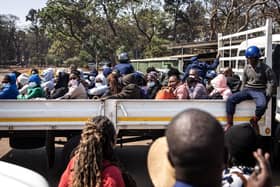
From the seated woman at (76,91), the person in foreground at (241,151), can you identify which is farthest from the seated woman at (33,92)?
the person in foreground at (241,151)

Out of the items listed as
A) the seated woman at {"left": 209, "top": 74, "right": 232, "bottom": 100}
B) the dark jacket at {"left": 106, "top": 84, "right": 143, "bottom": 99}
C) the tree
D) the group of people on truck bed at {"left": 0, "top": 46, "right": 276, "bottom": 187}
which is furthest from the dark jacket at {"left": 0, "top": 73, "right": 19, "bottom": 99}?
the tree

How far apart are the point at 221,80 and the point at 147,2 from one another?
38105 millimetres

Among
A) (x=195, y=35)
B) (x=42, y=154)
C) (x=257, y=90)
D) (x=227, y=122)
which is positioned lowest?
(x=42, y=154)

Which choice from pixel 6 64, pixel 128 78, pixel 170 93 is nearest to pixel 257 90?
pixel 170 93

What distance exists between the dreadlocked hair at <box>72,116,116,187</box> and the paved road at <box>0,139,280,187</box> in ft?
13.1

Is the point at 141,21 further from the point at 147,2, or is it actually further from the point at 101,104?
the point at 101,104

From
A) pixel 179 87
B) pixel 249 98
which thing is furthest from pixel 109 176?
pixel 179 87

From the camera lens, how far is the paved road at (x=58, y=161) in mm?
6777

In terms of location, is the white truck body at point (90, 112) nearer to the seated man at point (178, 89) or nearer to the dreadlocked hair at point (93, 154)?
the seated man at point (178, 89)

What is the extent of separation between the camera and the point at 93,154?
2.46 metres

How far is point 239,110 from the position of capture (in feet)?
19.9

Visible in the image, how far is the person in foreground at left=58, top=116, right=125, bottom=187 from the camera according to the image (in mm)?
2428

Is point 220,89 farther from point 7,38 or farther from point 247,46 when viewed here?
point 7,38

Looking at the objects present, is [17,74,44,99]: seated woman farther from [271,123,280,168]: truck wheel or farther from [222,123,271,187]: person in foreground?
→ [222,123,271,187]: person in foreground
